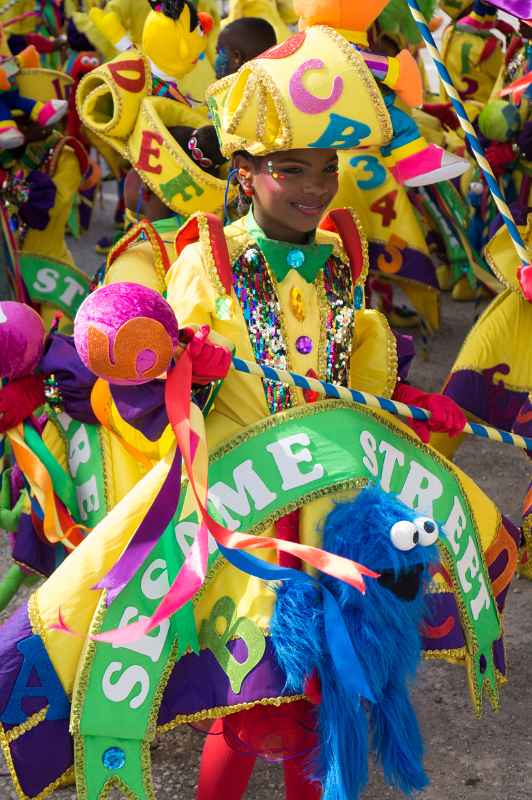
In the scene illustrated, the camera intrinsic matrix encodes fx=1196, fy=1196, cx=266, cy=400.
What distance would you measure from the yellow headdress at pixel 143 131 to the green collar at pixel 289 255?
3.77ft

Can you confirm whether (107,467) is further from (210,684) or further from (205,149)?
(205,149)

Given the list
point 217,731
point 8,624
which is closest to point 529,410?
point 217,731

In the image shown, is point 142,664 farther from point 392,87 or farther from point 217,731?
point 392,87

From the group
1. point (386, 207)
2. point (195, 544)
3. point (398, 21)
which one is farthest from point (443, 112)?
point (195, 544)

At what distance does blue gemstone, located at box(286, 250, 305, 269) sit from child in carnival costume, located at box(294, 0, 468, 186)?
342 mm

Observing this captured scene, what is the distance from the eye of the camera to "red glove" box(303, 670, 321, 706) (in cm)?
214

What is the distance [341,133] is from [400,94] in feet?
1.24

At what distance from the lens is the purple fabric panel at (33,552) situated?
304cm

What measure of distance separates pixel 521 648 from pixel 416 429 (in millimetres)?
1219

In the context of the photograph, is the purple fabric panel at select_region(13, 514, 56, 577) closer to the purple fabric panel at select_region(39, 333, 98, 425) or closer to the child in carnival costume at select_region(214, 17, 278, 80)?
the purple fabric panel at select_region(39, 333, 98, 425)

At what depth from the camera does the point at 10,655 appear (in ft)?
7.23

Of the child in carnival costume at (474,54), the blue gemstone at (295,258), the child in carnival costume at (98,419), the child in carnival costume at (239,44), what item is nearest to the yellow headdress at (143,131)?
the child in carnival costume at (98,419)

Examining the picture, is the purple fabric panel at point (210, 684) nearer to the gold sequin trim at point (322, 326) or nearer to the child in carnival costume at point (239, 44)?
the gold sequin trim at point (322, 326)

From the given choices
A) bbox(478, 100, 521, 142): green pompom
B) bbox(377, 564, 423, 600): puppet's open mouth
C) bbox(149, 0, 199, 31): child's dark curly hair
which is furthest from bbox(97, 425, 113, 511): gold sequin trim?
bbox(478, 100, 521, 142): green pompom
